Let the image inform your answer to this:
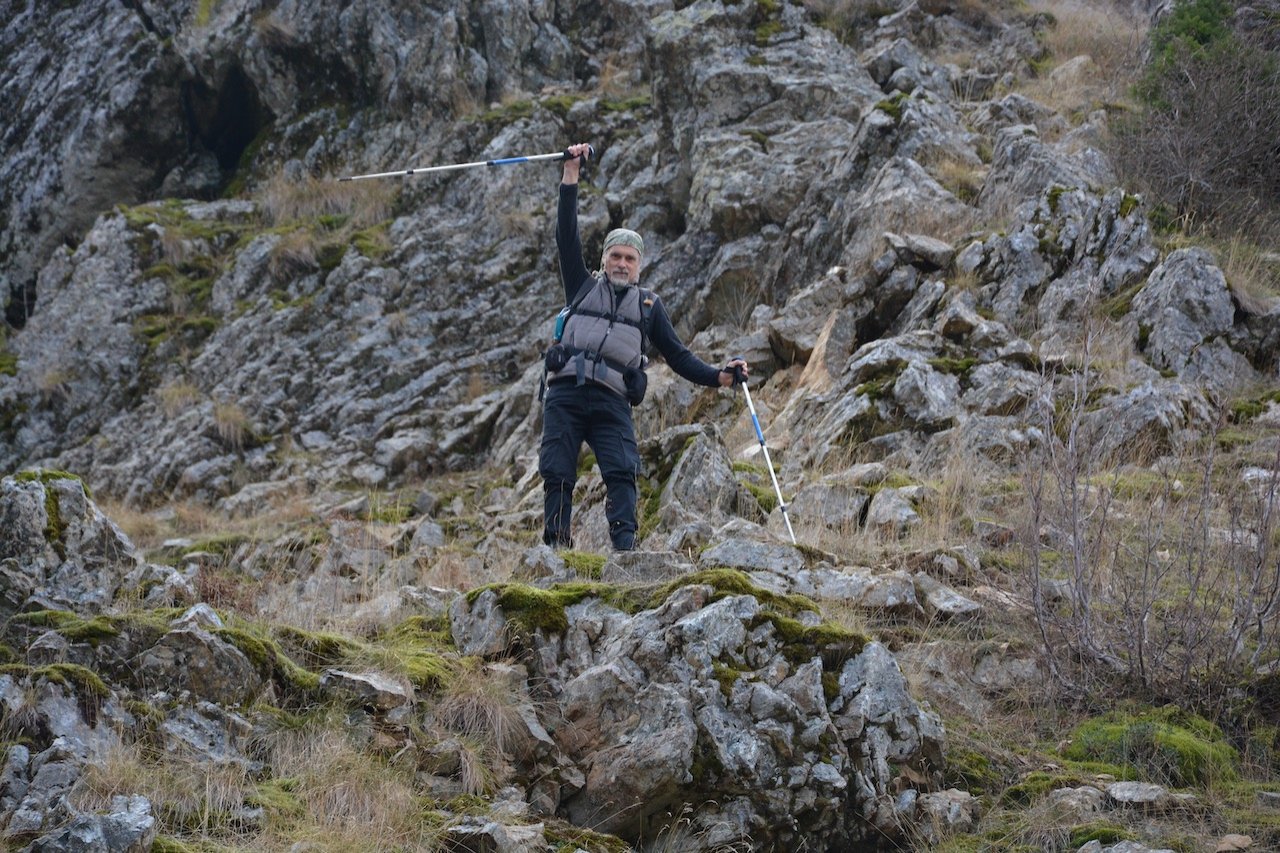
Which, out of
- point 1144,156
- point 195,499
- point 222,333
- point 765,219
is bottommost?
point 195,499

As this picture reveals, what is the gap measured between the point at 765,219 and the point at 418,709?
11036 mm

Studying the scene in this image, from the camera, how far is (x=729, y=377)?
7.90 meters

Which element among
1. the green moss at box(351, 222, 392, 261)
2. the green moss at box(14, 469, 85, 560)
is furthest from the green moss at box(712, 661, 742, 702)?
the green moss at box(351, 222, 392, 261)

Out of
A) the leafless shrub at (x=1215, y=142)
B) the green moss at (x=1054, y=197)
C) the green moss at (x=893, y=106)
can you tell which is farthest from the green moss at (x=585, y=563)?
the green moss at (x=893, y=106)

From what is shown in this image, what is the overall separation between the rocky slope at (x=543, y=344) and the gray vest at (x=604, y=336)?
1144 millimetres

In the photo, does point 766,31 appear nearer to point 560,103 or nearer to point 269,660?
point 560,103

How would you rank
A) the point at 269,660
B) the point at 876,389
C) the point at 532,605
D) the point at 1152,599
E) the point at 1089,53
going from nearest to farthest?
the point at 269,660
the point at 532,605
the point at 1152,599
the point at 876,389
the point at 1089,53

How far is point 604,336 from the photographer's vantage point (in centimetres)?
753

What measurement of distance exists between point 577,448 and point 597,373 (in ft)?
1.72

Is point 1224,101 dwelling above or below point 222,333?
above

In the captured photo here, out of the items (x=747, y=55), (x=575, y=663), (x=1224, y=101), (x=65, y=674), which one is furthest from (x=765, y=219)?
(x=65, y=674)

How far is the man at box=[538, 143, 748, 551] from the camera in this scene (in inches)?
293

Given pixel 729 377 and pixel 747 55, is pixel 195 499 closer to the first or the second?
pixel 729 377

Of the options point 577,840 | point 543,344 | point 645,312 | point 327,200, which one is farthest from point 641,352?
point 327,200
